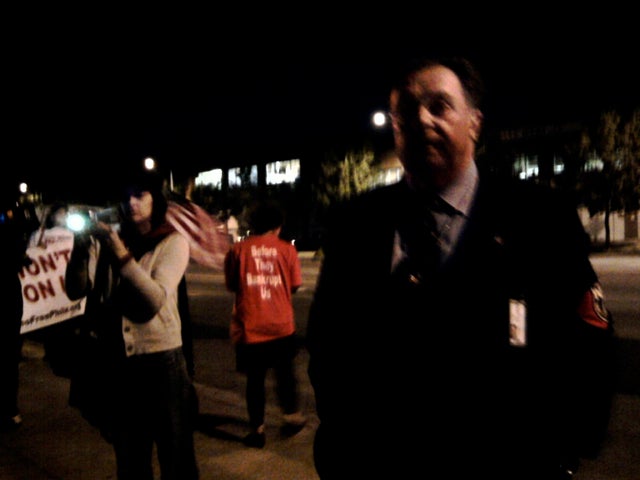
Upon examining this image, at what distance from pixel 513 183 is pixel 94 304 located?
2357mm

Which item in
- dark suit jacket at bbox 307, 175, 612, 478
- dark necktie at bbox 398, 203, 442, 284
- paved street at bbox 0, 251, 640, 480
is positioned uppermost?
dark necktie at bbox 398, 203, 442, 284

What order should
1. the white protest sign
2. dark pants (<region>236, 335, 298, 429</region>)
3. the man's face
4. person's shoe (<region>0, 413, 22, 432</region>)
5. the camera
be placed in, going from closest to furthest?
1. the man's face
2. the camera
3. dark pants (<region>236, 335, 298, 429</region>)
4. person's shoe (<region>0, 413, 22, 432</region>)
5. the white protest sign

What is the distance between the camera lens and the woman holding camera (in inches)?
123

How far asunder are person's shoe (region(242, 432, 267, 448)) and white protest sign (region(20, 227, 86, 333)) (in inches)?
108

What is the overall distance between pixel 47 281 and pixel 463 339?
21.2 ft

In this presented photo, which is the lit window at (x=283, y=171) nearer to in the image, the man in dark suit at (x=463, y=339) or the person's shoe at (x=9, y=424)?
the person's shoe at (x=9, y=424)

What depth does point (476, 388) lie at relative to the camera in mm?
1338

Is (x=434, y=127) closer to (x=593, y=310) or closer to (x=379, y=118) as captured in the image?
(x=593, y=310)

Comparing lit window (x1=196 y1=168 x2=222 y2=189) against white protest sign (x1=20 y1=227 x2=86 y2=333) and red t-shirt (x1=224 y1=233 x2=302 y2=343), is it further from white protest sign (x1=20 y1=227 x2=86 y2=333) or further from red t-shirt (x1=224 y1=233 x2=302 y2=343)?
red t-shirt (x1=224 y1=233 x2=302 y2=343)

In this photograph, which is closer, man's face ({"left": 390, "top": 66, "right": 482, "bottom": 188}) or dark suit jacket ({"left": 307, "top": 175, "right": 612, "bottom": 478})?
dark suit jacket ({"left": 307, "top": 175, "right": 612, "bottom": 478})

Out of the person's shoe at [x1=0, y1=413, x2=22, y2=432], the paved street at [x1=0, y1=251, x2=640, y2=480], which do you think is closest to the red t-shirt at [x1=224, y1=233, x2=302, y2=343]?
the paved street at [x1=0, y1=251, x2=640, y2=480]

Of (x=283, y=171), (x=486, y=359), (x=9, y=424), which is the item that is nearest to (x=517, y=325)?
(x=486, y=359)

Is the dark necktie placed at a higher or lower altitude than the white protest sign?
higher

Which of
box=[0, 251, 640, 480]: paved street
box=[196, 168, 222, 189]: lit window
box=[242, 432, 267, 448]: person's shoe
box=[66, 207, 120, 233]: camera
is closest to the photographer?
box=[66, 207, 120, 233]: camera
